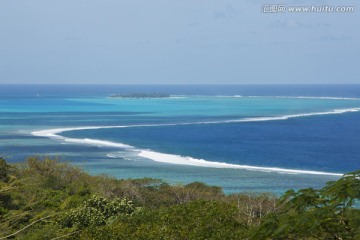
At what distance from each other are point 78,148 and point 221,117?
4064 centimetres

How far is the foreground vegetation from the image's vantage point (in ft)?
17.9

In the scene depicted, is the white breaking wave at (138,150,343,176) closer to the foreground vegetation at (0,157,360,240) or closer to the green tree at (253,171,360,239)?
the foreground vegetation at (0,157,360,240)

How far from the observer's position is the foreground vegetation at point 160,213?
546 cm

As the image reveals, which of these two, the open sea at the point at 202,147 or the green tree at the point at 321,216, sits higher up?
the green tree at the point at 321,216

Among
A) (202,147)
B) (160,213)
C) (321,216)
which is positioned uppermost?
(321,216)

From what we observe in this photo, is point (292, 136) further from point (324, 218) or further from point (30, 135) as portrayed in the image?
point (324, 218)

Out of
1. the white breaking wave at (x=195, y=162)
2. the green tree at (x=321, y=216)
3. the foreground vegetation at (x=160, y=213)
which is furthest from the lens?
the white breaking wave at (x=195, y=162)

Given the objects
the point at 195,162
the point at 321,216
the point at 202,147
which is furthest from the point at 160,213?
the point at 202,147

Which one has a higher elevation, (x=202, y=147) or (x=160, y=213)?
(x=160, y=213)

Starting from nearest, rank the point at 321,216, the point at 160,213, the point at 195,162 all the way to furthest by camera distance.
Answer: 1. the point at 321,216
2. the point at 160,213
3. the point at 195,162

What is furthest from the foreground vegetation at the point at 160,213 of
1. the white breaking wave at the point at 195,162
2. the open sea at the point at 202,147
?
the white breaking wave at the point at 195,162

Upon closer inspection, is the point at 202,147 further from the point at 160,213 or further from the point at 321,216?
the point at 321,216

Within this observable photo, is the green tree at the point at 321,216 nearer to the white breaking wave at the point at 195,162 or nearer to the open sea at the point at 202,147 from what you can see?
the open sea at the point at 202,147

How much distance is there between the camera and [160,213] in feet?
37.5
